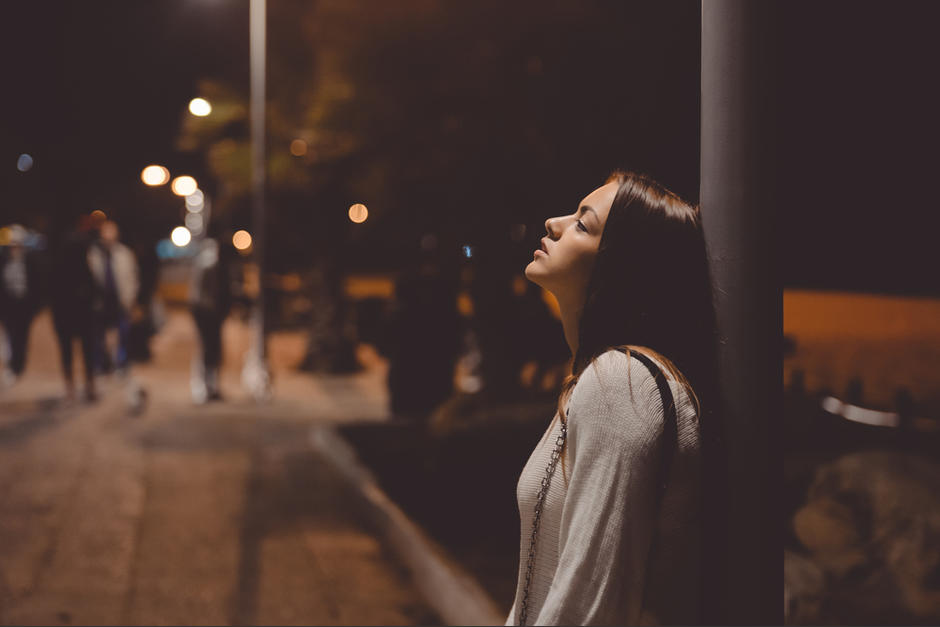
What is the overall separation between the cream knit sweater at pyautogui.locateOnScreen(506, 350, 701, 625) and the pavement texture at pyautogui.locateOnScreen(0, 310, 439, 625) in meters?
3.76

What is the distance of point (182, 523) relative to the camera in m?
7.03

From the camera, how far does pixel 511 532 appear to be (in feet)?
21.6

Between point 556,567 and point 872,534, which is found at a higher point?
point 556,567

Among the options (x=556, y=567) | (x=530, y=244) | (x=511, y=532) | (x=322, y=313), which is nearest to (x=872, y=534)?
(x=511, y=532)

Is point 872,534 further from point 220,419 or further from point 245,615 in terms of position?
point 220,419

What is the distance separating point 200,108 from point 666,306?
1532 centimetres

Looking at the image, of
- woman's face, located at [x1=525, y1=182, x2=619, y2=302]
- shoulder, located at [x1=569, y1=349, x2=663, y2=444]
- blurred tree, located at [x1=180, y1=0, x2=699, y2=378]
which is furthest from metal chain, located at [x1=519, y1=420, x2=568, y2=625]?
blurred tree, located at [x1=180, y1=0, x2=699, y2=378]

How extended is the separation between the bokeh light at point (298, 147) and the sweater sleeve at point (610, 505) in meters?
14.7

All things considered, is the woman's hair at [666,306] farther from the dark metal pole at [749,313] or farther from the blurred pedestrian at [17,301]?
the blurred pedestrian at [17,301]

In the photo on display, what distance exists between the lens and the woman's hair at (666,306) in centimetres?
182

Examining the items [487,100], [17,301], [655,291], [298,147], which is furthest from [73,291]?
[655,291]

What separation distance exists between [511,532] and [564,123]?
3.67 meters

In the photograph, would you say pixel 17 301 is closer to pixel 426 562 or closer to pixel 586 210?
pixel 426 562

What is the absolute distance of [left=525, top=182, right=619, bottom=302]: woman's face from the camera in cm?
188
